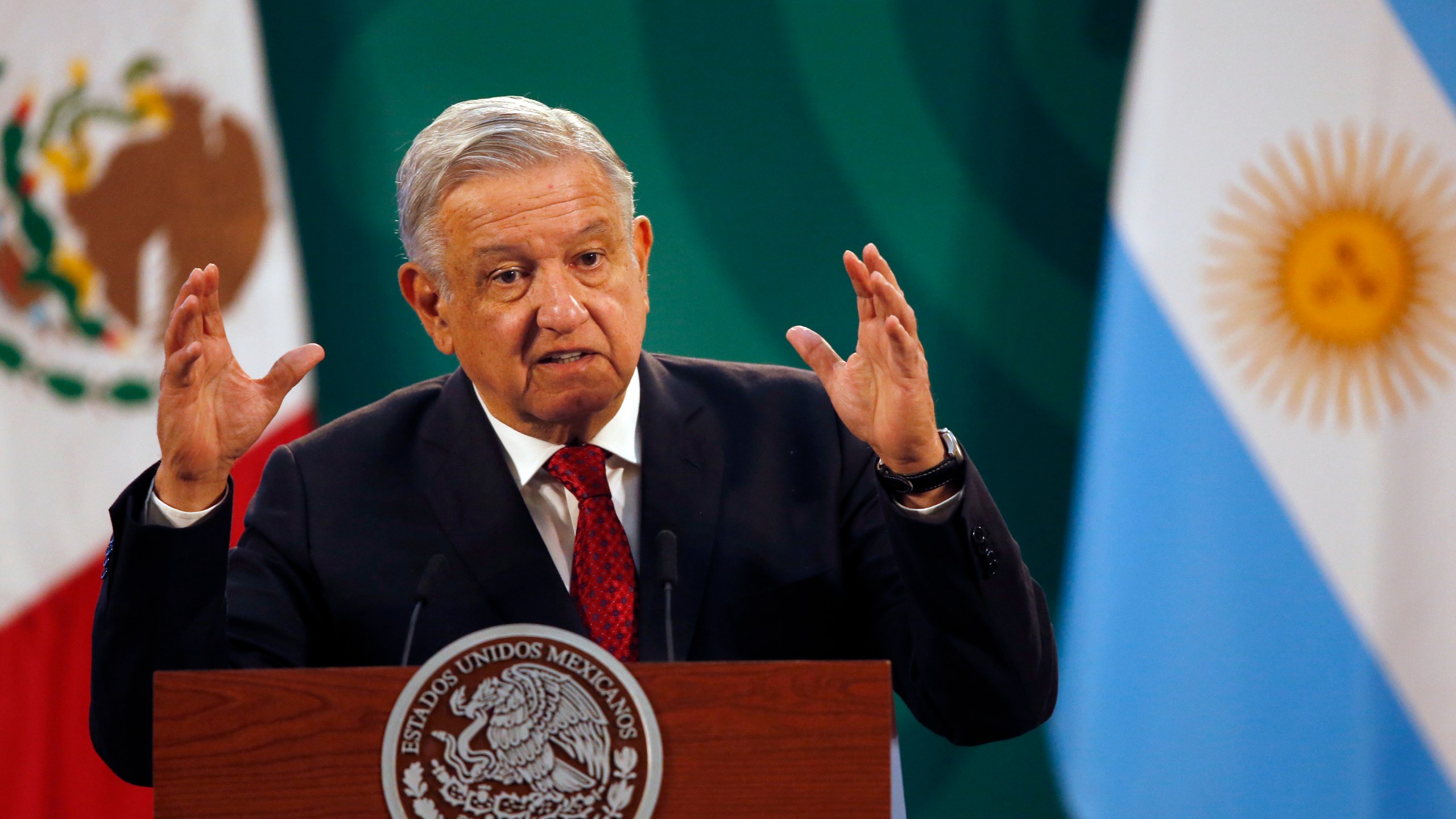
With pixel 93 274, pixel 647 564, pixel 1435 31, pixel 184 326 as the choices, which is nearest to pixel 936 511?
pixel 647 564

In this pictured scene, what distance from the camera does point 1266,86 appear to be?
279 centimetres

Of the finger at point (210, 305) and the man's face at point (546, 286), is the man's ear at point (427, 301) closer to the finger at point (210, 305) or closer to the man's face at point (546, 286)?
the man's face at point (546, 286)

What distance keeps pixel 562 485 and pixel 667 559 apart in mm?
453

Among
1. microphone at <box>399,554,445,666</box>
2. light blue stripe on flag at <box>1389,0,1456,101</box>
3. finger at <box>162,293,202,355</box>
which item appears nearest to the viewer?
microphone at <box>399,554,445,666</box>

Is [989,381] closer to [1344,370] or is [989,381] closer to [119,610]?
[1344,370]

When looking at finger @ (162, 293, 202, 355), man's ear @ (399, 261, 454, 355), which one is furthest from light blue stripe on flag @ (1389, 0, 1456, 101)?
finger @ (162, 293, 202, 355)

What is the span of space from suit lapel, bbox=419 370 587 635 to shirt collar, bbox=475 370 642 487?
0.02 m

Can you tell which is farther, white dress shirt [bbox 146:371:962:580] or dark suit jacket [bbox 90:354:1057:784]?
white dress shirt [bbox 146:371:962:580]

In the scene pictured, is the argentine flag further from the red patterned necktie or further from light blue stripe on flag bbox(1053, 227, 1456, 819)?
the red patterned necktie

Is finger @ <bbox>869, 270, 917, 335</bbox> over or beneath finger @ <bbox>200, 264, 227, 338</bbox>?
beneath

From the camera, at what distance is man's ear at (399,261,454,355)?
1992 millimetres

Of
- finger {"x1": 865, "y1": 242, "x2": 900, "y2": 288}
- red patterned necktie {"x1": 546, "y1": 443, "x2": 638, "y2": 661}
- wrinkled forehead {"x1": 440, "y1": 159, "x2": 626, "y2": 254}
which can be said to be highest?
wrinkled forehead {"x1": 440, "y1": 159, "x2": 626, "y2": 254}

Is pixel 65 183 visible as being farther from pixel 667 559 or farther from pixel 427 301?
pixel 667 559

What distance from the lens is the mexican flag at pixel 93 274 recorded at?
3084 millimetres
